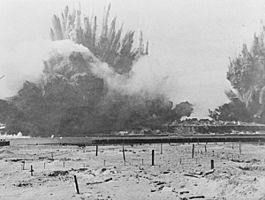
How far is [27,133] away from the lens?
15900cm

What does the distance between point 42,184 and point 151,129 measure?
14221 centimetres

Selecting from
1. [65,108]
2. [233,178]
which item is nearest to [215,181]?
[233,178]

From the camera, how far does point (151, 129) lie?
17438cm

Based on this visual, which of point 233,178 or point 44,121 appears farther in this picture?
point 44,121

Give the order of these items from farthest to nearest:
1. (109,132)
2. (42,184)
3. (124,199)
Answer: (109,132) → (42,184) → (124,199)

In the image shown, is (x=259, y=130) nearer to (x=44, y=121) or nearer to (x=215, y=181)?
(x=44, y=121)

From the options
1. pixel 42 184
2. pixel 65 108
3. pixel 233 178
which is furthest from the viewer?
pixel 65 108

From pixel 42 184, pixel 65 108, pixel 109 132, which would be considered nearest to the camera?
pixel 42 184

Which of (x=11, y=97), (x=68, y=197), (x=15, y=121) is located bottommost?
(x=68, y=197)

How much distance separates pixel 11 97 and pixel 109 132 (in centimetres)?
4356

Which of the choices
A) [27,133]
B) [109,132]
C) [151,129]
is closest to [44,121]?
[27,133]

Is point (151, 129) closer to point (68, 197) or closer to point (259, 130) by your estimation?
point (259, 130)

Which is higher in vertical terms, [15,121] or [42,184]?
[15,121]

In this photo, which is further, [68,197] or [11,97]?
[11,97]
